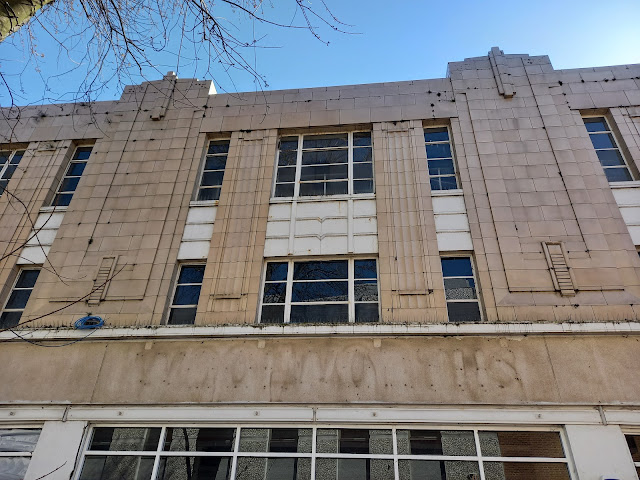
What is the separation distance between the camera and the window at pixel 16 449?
7.99 metres

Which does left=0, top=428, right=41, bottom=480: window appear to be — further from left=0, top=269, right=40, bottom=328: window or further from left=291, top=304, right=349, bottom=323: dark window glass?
left=291, top=304, right=349, bottom=323: dark window glass

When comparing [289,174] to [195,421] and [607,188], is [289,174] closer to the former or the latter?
[195,421]

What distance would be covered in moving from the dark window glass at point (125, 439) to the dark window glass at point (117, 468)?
0.56 feet

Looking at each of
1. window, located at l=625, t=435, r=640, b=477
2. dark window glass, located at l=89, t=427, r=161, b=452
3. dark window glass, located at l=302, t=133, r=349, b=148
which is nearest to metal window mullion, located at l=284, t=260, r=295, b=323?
dark window glass, located at l=89, t=427, r=161, b=452

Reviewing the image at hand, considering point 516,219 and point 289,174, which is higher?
point 289,174

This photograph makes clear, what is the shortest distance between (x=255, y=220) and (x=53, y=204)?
6.20 meters

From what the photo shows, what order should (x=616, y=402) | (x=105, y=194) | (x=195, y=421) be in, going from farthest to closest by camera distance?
(x=105, y=194)
(x=195, y=421)
(x=616, y=402)

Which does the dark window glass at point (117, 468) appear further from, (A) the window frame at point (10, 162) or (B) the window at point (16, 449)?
(A) the window frame at point (10, 162)

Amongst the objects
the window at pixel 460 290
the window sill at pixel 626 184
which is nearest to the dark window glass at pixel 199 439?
the window at pixel 460 290

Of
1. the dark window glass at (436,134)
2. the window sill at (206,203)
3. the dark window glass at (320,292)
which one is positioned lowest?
the dark window glass at (320,292)

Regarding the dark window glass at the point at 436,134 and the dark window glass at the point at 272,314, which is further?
the dark window glass at the point at 436,134

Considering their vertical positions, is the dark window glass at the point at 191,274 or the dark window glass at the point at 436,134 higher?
the dark window glass at the point at 436,134

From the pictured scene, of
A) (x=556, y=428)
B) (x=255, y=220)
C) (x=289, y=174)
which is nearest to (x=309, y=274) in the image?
(x=255, y=220)

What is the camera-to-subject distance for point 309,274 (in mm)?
10086
